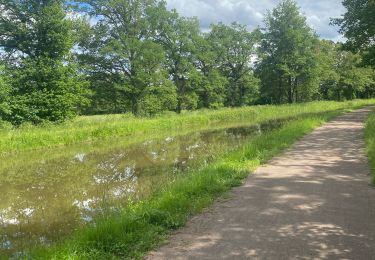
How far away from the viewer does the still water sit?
8094mm

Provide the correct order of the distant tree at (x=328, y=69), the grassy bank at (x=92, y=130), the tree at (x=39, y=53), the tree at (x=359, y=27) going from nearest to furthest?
the grassy bank at (x=92, y=130), the tree at (x=39, y=53), the tree at (x=359, y=27), the distant tree at (x=328, y=69)

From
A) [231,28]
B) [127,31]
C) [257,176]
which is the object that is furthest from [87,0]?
[257,176]

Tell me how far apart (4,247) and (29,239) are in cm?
48

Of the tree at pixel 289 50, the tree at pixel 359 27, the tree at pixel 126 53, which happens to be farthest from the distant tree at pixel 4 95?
the tree at pixel 289 50

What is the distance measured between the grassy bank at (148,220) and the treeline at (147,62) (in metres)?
19.4

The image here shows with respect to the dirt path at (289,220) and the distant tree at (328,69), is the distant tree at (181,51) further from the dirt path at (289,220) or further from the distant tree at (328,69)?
the dirt path at (289,220)

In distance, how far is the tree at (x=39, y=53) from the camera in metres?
28.0

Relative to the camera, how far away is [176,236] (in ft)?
20.3

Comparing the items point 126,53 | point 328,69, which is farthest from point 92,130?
point 328,69

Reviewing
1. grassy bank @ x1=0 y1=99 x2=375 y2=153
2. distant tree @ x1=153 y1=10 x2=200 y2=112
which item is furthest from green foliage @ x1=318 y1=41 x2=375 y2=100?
grassy bank @ x1=0 y1=99 x2=375 y2=153

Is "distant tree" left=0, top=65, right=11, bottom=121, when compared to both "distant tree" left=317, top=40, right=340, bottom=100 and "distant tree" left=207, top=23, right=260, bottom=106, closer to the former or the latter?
"distant tree" left=207, top=23, right=260, bottom=106

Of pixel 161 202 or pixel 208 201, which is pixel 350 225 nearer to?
pixel 208 201

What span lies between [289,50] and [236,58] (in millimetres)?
9648

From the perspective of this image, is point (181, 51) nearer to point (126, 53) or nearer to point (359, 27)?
point (126, 53)
